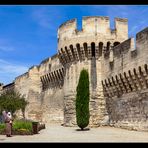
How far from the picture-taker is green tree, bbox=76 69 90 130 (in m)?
20.8

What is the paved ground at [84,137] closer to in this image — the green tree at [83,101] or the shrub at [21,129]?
the shrub at [21,129]

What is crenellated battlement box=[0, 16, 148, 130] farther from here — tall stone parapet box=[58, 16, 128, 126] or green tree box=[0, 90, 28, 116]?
green tree box=[0, 90, 28, 116]

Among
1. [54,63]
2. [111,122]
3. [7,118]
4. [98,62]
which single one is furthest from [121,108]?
[54,63]

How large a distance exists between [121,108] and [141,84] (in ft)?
9.12

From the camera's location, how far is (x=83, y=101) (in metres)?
21.2

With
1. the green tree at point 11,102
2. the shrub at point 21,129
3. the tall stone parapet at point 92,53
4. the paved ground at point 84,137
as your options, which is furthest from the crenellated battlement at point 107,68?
the green tree at point 11,102

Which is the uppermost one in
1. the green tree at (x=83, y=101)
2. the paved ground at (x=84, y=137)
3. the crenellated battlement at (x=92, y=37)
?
the crenellated battlement at (x=92, y=37)

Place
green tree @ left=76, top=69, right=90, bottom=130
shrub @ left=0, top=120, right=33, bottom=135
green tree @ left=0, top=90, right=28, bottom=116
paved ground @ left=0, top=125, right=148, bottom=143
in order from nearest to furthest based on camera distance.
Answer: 1. paved ground @ left=0, top=125, right=148, bottom=143
2. shrub @ left=0, top=120, right=33, bottom=135
3. green tree @ left=76, top=69, right=90, bottom=130
4. green tree @ left=0, top=90, right=28, bottom=116

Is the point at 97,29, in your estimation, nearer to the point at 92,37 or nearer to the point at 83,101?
the point at 92,37

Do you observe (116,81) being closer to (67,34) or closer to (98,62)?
(98,62)

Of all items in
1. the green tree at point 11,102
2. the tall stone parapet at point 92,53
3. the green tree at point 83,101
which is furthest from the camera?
the green tree at point 11,102

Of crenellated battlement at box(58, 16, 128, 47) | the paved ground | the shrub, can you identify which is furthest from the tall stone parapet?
the paved ground

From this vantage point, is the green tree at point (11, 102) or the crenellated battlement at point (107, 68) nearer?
the crenellated battlement at point (107, 68)

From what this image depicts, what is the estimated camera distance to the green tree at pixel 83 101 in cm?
2083
